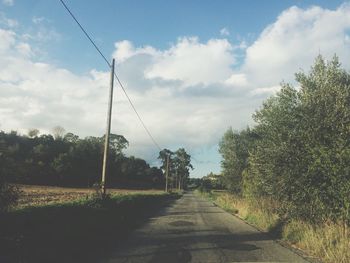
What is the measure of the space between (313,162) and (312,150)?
472 mm

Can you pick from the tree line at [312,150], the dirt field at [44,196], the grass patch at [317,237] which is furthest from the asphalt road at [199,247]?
the dirt field at [44,196]

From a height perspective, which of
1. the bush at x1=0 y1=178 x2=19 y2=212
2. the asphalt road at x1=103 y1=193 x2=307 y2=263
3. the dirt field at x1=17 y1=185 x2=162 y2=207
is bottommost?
the asphalt road at x1=103 y1=193 x2=307 y2=263

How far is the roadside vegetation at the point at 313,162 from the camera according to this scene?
45.3ft

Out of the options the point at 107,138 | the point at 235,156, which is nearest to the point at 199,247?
the point at 107,138

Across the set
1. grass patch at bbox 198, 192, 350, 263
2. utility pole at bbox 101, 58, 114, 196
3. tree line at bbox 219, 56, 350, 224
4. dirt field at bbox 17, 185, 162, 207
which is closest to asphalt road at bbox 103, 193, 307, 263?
grass patch at bbox 198, 192, 350, 263

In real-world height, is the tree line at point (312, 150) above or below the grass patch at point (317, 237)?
above

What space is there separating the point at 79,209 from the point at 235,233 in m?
6.29

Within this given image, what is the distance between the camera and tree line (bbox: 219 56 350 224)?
14.3 metres

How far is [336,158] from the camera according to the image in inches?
563

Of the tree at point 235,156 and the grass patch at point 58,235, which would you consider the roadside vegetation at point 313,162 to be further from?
the tree at point 235,156

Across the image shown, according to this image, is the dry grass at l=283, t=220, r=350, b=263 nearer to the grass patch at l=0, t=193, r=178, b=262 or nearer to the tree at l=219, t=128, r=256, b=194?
the grass patch at l=0, t=193, r=178, b=262

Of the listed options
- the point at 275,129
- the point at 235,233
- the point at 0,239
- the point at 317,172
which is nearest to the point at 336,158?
the point at 317,172

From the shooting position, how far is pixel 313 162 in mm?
15133

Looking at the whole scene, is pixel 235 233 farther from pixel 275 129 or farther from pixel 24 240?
pixel 24 240
